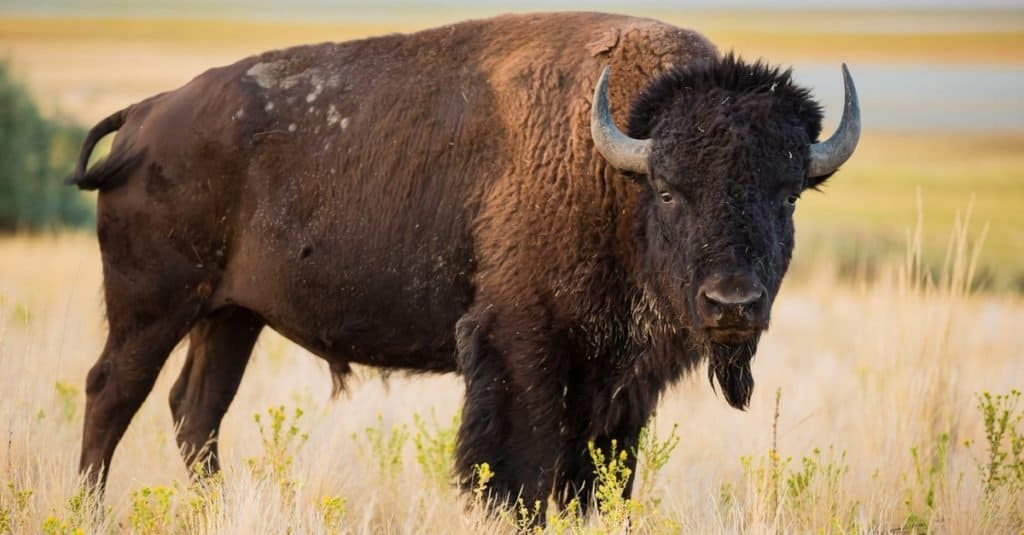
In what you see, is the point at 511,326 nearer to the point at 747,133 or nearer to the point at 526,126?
the point at 526,126

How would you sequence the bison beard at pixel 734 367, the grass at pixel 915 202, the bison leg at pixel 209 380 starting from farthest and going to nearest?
the grass at pixel 915 202
the bison leg at pixel 209 380
the bison beard at pixel 734 367

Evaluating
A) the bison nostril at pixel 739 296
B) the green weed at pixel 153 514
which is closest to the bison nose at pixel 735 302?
the bison nostril at pixel 739 296

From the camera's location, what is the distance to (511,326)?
5.93 m

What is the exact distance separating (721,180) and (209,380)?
3.49 m

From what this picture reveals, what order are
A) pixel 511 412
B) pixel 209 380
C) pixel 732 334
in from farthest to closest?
pixel 209 380 < pixel 511 412 < pixel 732 334

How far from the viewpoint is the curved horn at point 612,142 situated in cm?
558

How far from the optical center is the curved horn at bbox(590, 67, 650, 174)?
558 centimetres

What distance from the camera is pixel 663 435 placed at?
8.58 m

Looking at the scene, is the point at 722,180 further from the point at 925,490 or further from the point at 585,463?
the point at 925,490

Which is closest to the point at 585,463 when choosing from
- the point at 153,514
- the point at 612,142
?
the point at 612,142

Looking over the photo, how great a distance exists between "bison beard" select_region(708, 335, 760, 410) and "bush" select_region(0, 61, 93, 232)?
18.9m

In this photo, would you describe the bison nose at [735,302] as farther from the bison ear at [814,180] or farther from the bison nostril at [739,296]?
the bison ear at [814,180]

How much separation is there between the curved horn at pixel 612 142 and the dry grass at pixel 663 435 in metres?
1.60

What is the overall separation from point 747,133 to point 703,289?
31.0 inches
